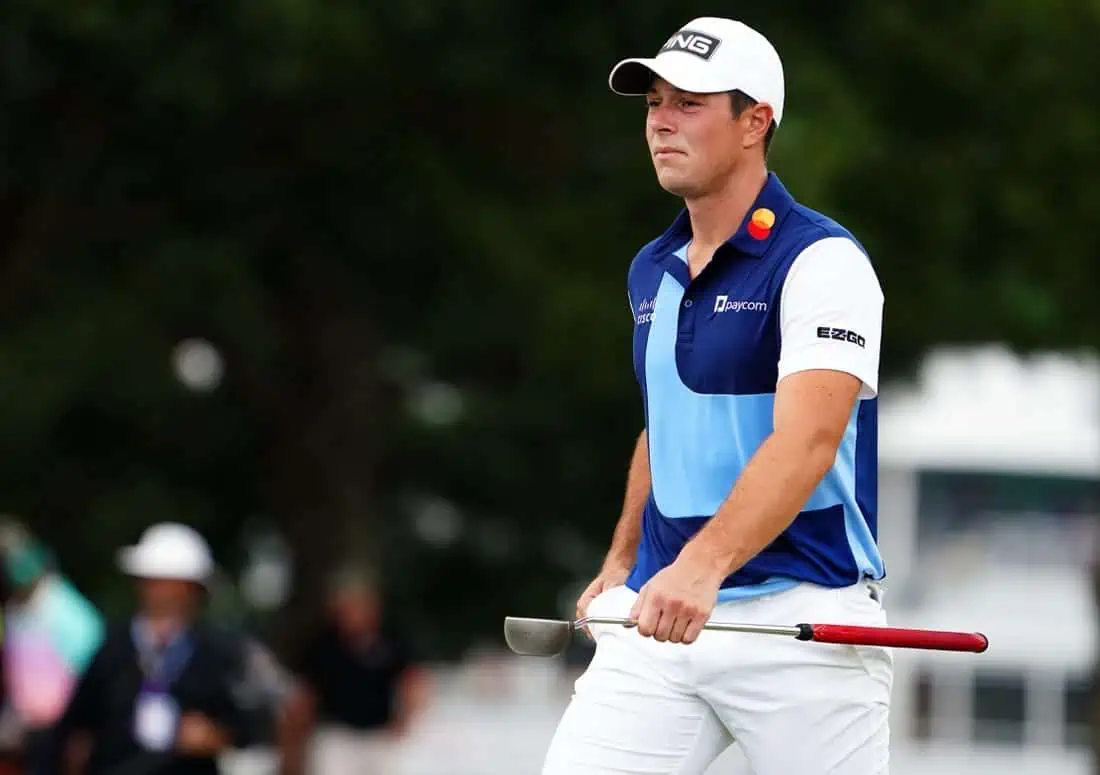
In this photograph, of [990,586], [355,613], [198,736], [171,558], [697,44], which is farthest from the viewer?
[990,586]

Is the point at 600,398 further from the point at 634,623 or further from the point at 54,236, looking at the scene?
the point at 634,623

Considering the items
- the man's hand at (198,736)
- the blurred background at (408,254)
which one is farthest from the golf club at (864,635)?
the blurred background at (408,254)

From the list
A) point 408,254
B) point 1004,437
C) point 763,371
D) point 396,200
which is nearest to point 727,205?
point 763,371

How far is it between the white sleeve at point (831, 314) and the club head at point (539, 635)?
26.4 inches

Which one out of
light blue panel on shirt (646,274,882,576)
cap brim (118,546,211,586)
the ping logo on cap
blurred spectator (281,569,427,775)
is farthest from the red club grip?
blurred spectator (281,569,427,775)

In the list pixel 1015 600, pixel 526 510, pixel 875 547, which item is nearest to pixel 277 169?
pixel 526 510

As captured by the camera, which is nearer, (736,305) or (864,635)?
(864,635)

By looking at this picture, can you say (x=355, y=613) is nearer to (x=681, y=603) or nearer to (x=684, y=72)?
(x=684, y=72)

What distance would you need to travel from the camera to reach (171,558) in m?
9.91

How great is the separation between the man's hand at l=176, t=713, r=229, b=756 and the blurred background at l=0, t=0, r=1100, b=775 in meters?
2.66

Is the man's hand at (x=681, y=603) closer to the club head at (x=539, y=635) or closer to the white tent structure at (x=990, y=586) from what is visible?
the club head at (x=539, y=635)

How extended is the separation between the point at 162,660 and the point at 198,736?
32 cm

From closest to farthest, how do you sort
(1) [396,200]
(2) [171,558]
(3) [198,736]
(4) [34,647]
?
(3) [198,736], (2) [171,558], (4) [34,647], (1) [396,200]

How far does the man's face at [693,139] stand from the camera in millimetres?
5043
